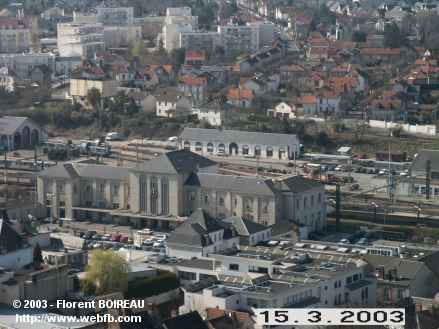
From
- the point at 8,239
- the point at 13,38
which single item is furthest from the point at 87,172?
the point at 13,38

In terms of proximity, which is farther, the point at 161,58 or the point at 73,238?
the point at 161,58

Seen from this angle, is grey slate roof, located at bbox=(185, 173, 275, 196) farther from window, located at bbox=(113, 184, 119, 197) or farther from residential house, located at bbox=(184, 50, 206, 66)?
residential house, located at bbox=(184, 50, 206, 66)

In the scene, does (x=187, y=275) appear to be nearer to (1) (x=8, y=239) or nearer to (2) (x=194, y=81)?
(1) (x=8, y=239)

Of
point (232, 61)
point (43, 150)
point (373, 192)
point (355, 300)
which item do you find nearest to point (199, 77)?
point (232, 61)

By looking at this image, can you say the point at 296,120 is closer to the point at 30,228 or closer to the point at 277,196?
the point at 277,196

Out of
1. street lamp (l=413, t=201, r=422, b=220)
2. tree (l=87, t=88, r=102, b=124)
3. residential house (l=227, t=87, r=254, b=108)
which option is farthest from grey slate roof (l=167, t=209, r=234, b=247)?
tree (l=87, t=88, r=102, b=124)

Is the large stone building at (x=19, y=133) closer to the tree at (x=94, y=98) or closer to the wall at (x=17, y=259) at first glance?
the tree at (x=94, y=98)

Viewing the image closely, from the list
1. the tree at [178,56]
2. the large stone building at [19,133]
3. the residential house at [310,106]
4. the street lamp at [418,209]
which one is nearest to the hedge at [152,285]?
the street lamp at [418,209]
